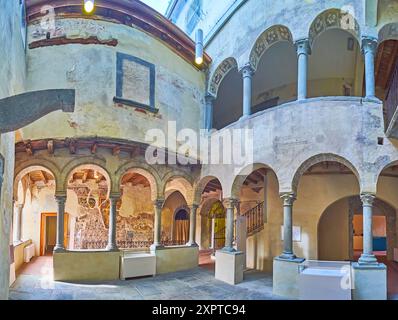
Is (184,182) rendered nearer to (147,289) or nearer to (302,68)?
(147,289)

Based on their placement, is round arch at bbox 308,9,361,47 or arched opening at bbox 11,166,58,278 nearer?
round arch at bbox 308,9,361,47

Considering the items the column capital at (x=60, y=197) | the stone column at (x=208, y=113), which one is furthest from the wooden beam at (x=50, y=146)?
the stone column at (x=208, y=113)

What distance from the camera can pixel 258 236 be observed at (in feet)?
43.0

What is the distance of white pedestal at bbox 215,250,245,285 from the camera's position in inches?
422

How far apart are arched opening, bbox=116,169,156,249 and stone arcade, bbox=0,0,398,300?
126mm

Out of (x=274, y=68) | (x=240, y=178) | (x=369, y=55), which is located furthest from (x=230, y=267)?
(x=274, y=68)

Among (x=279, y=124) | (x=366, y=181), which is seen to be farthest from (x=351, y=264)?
(x=279, y=124)

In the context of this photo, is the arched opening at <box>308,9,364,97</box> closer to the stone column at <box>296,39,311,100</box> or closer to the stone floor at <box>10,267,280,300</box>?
the stone column at <box>296,39,311,100</box>

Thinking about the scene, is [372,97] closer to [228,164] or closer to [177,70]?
[228,164]

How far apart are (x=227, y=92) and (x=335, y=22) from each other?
622 cm

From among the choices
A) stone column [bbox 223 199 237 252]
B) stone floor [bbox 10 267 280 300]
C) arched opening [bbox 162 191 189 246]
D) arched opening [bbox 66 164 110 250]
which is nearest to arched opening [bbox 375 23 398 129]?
stone column [bbox 223 199 237 252]

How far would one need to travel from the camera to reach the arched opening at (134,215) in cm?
1534

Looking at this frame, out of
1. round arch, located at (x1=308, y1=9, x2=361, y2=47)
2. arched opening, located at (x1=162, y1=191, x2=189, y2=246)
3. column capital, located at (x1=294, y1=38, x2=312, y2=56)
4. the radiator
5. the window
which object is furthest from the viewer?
arched opening, located at (x1=162, y1=191, x2=189, y2=246)

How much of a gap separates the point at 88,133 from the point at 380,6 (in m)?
8.35
